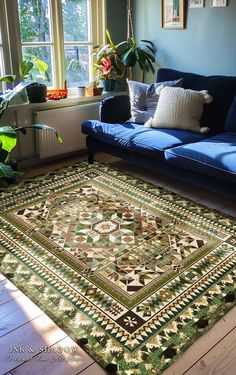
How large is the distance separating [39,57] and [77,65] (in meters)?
0.49

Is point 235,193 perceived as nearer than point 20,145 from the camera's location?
Yes

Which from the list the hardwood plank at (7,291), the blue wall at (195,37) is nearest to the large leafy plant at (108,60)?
the blue wall at (195,37)

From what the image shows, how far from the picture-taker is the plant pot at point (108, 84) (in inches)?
160

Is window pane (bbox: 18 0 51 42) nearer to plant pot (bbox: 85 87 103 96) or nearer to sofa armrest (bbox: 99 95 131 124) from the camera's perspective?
plant pot (bbox: 85 87 103 96)

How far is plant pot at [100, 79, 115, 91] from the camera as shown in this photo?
406 centimetres

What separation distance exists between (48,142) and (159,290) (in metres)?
2.22

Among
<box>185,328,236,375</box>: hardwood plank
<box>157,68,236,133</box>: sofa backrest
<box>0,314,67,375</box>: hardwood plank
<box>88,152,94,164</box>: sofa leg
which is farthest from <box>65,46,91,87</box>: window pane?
<box>185,328,236,375</box>: hardwood plank

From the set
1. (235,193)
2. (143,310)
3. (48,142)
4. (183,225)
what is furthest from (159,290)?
(48,142)

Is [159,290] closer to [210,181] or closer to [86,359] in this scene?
[86,359]

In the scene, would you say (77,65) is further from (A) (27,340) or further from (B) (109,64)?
(A) (27,340)

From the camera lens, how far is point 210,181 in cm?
271

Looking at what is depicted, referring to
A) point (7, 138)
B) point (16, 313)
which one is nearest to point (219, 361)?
point (16, 313)

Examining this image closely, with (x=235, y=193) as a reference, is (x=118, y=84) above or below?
above

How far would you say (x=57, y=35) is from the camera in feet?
12.4
